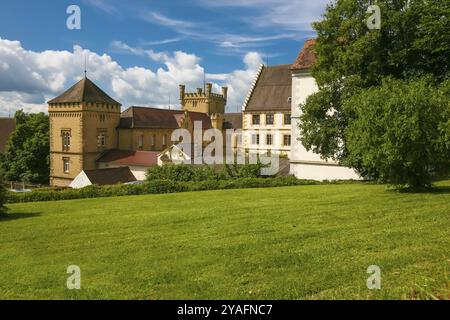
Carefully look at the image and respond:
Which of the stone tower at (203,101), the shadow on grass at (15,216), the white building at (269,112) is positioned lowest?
the shadow on grass at (15,216)

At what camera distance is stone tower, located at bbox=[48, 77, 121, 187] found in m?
54.1

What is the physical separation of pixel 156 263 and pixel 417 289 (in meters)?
5.55

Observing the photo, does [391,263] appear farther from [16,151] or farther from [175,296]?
[16,151]

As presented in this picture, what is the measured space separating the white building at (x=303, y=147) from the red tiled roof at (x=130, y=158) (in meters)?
20.3

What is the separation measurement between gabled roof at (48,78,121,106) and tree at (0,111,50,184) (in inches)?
278

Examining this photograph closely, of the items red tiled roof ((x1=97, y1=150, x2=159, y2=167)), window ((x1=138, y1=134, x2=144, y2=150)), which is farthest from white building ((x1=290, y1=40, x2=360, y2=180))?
window ((x1=138, y1=134, x2=144, y2=150))

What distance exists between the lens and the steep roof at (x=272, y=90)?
51.9m

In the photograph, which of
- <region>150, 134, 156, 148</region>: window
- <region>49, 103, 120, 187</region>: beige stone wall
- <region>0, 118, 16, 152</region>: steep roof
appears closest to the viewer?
<region>49, 103, 120, 187</region>: beige stone wall

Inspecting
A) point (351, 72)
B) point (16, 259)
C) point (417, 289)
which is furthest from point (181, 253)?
point (351, 72)

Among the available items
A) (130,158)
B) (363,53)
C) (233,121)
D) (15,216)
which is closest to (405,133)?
(363,53)

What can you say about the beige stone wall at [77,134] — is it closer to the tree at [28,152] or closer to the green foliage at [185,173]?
the tree at [28,152]

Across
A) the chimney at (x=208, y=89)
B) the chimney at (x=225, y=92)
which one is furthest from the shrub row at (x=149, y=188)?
the chimney at (x=225, y=92)

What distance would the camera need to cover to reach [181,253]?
1027 centimetres

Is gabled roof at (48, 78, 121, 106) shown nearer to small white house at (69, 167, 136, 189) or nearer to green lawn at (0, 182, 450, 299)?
small white house at (69, 167, 136, 189)
